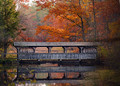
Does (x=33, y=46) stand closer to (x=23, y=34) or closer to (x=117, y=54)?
(x=23, y=34)

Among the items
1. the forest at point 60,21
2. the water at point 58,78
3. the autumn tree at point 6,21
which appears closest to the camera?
the water at point 58,78

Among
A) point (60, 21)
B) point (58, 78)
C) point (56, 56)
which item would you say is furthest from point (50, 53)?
point (58, 78)

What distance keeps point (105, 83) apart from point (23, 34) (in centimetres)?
2255

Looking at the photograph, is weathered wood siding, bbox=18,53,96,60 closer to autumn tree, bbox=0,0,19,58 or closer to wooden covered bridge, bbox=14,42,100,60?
wooden covered bridge, bbox=14,42,100,60

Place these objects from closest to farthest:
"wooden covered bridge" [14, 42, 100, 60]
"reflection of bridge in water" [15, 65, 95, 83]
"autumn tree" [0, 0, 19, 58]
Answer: "reflection of bridge in water" [15, 65, 95, 83] → "autumn tree" [0, 0, 19, 58] → "wooden covered bridge" [14, 42, 100, 60]

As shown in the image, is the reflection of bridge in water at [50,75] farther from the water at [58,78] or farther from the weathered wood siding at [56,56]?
the weathered wood siding at [56,56]

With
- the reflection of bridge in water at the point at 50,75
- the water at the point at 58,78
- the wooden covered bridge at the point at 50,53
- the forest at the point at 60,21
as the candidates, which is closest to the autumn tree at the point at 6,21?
the forest at the point at 60,21

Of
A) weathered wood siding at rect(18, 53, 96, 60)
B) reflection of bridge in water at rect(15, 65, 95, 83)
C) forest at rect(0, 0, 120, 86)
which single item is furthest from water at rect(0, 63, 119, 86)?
weathered wood siding at rect(18, 53, 96, 60)

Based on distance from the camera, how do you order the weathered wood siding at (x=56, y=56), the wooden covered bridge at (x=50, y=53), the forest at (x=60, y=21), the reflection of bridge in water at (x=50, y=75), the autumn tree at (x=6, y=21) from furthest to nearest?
1. the weathered wood siding at (x=56, y=56)
2. the wooden covered bridge at (x=50, y=53)
3. the autumn tree at (x=6, y=21)
4. the forest at (x=60, y=21)
5. the reflection of bridge in water at (x=50, y=75)

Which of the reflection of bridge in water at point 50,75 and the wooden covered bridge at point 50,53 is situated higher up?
the wooden covered bridge at point 50,53

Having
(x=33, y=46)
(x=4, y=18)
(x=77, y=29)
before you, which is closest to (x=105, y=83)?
(x=33, y=46)

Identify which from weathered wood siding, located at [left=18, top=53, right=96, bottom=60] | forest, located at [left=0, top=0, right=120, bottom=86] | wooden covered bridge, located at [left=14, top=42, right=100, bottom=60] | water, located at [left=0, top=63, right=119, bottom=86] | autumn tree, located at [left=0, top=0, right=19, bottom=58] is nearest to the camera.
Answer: water, located at [left=0, top=63, right=119, bottom=86]

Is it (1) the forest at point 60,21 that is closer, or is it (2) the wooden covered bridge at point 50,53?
(1) the forest at point 60,21

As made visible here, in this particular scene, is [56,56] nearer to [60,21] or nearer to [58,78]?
[60,21]
